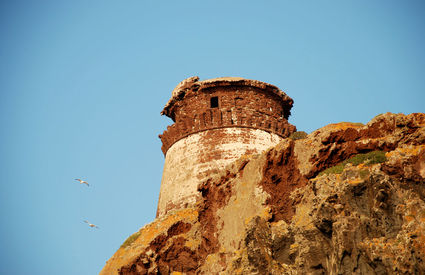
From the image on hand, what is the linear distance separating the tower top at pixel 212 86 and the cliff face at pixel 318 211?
8.93 m

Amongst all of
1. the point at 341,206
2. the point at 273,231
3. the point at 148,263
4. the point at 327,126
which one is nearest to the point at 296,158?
the point at 327,126

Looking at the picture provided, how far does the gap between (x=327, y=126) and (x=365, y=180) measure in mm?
3317

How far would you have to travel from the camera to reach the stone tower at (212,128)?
63.6ft

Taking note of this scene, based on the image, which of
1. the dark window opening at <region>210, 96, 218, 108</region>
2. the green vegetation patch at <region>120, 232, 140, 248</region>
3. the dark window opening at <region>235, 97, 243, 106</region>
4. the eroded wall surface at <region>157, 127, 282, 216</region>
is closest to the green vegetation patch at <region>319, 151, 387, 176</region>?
A: the green vegetation patch at <region>120, 232, 140, 248</region>

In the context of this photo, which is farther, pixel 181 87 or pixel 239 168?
pixel 181 87

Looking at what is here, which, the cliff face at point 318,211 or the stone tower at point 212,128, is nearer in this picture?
the cliff face at point 318,211

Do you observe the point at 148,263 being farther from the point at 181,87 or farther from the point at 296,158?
the point at 181,87

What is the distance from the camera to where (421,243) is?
670 cm

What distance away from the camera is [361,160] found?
902 centimetres

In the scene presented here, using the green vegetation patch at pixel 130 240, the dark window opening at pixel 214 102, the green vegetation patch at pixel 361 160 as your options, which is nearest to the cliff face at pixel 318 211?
the green vegetation patch at pixel 361 160

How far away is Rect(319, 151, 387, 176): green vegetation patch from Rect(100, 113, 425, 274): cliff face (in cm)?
3

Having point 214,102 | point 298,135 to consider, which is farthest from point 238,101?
point 298,135

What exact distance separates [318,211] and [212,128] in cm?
1227

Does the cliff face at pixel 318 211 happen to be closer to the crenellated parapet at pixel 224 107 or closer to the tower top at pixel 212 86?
the crenellated parapet at pixel 224 107
